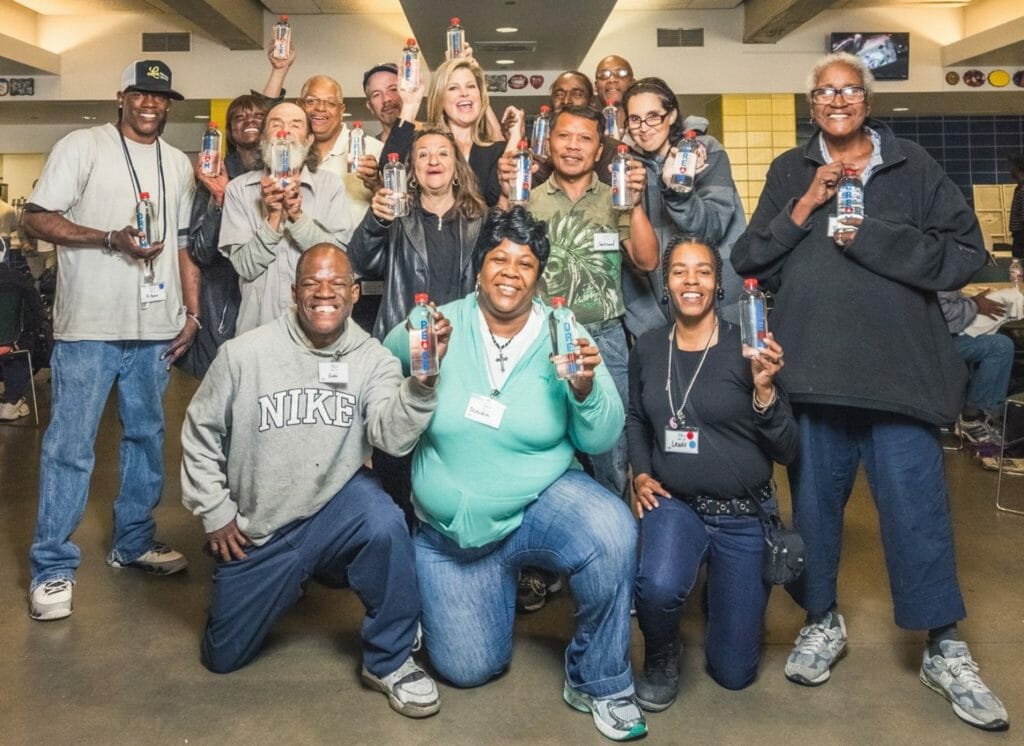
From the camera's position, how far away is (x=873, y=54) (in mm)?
10688

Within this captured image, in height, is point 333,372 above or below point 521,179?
below

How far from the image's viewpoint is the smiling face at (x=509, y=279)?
2463 millimetres

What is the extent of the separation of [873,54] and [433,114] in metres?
8.92

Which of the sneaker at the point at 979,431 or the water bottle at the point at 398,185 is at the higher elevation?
the water bottle at the point at 398,185

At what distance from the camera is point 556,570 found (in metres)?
2.54

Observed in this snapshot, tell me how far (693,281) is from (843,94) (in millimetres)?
586

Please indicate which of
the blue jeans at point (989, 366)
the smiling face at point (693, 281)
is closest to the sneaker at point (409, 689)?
the smiling face at point (693, 281)

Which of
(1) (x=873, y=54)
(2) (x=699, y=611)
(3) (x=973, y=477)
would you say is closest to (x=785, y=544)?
(2) (x=699, y=611)

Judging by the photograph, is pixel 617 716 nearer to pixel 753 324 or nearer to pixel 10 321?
pixel 753 324

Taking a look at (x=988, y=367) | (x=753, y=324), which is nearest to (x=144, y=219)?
(x=753, y=324)

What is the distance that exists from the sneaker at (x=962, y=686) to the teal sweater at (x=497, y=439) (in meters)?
1.00

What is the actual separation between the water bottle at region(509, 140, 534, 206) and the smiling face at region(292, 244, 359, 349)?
1.74 feet

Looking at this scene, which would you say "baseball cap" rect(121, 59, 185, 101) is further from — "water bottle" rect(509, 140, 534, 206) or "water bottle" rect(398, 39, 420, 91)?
"water bottle" rect(509, 140, 534, 206)

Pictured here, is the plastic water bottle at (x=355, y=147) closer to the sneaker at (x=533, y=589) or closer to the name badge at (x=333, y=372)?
the name badge at (x=333, y=372)
